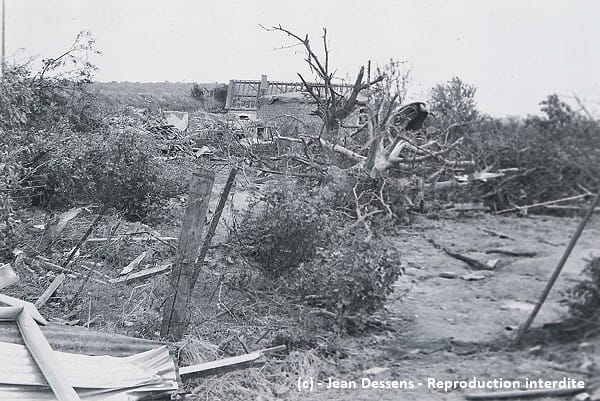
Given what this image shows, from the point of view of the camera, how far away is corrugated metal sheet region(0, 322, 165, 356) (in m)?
3.80

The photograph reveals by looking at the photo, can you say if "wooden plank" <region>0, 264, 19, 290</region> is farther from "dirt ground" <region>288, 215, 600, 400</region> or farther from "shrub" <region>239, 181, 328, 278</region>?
"dirt ground" <region>288, 215, 600, 400</region>

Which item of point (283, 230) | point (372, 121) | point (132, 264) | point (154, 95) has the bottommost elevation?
point (132, 264)

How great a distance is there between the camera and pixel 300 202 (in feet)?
18.1

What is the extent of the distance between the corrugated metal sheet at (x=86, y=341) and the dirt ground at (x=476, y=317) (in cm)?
127

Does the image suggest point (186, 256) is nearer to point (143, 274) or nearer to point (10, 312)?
point (10, 312)

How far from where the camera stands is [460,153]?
13.9 feet

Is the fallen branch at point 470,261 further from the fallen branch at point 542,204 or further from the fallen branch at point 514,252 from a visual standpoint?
the fallen branch at point 542,204

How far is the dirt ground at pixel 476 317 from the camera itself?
314 cm

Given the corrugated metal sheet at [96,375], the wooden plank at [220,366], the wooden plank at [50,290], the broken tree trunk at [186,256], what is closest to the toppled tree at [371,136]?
the broken tree trunk at [186,256]

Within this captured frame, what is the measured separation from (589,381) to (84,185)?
7738 millimetres

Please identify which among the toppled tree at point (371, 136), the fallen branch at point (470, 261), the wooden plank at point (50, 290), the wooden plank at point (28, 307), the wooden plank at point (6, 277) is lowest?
the wooden plank at point (50, 290)

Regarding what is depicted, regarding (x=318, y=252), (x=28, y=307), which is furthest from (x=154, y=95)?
(x=28, y=307)

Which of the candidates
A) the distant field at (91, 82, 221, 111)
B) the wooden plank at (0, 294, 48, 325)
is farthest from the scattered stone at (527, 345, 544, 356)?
the distant field at (91, 82, 221, 111)

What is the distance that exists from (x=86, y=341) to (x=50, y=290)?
6.17 ft
